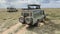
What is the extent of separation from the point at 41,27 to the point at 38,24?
401 millimetres

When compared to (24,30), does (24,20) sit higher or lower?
higher

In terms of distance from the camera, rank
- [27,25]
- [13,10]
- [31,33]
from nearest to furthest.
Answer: [31,33]
[27,25]
[13,10]

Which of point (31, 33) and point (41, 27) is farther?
point (41, 27)

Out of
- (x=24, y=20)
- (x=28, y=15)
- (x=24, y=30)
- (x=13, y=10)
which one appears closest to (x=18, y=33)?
(x=24, y=30)

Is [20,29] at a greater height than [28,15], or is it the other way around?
[28,15]

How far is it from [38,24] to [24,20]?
1.06m

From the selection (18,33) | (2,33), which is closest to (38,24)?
(18,33)

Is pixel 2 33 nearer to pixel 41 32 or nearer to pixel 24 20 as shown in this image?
pixel 24 20

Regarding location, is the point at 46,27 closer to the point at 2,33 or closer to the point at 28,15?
the point at 28,15

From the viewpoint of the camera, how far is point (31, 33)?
25.0 feet

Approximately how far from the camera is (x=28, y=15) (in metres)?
8.78

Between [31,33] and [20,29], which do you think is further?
[20,29]

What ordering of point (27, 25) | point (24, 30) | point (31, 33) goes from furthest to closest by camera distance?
point (27, 25)
point (24, 30)
point (31, 33)

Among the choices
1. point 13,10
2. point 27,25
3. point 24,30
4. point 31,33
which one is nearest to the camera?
point 31,33
